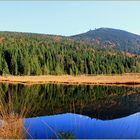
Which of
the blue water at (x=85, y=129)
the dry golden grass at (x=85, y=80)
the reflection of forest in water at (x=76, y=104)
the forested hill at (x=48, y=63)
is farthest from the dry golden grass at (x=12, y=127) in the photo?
the forested hill at (x=48, y=63)

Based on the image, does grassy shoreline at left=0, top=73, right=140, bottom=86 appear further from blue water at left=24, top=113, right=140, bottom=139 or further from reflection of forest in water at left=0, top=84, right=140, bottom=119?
blue water at left=24, top=113, right=140, bottom=139

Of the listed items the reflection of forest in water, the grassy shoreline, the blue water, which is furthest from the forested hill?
the blue water

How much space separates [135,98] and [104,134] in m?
16.3

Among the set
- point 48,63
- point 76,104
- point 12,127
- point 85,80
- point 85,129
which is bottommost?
point 85,80

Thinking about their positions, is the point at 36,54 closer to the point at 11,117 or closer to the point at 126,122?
the point at 126,122

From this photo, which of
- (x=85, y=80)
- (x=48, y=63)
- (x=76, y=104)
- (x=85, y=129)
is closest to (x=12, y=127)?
(x=85, y=129)

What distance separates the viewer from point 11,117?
26.8 feet

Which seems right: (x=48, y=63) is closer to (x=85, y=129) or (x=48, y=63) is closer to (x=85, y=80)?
(x=85, y=80)

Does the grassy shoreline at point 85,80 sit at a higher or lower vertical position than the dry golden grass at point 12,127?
lower

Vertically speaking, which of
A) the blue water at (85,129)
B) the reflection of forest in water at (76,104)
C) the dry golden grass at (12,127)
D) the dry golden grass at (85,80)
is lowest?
the dry golden grass at (85,80)

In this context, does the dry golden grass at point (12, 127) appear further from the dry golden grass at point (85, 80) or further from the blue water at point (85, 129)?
the dry golden grass at point (85, 80)

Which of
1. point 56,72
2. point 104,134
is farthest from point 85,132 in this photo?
point 56,72

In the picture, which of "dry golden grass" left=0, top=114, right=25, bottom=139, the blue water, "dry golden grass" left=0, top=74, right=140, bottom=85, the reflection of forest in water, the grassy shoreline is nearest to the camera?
"dry golden grass" left=0, top=114, right=25, bottom=139

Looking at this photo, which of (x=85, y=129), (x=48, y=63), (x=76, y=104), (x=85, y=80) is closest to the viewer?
(x=85, y=129)
